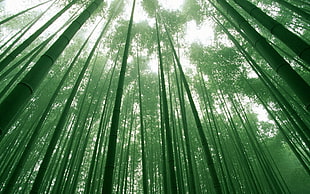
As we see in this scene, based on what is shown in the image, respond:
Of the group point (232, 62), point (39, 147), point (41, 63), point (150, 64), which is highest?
point (150, 64)

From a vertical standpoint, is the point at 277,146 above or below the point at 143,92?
below

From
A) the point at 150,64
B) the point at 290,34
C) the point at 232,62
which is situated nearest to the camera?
the point at 290,34

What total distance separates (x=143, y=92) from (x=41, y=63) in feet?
16.5

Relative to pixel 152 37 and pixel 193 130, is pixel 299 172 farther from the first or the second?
pixel 152 37

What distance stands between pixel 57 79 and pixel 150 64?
291 cm

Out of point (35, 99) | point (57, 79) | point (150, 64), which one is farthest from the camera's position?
point (150, 64)

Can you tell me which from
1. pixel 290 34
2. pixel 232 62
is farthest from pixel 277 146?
pixel 290 34

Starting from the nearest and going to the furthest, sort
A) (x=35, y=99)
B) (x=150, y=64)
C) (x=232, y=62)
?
(x=35, y=99), (x=232, y=62), (x=150, y=64)

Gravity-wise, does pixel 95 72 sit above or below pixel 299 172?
above

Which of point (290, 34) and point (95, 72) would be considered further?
point (95, 72)

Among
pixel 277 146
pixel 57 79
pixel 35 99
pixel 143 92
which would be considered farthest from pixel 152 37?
pixel 277 146

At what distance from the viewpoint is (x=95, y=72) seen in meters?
6.04

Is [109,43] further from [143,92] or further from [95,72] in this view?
[143,92]

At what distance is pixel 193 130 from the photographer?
20.6ft
